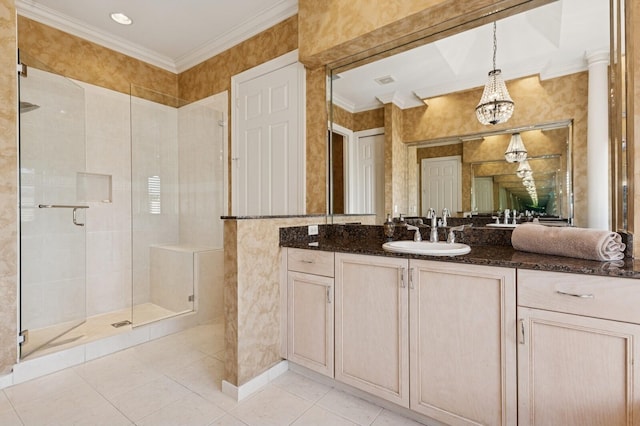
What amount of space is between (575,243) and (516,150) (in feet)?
2.18

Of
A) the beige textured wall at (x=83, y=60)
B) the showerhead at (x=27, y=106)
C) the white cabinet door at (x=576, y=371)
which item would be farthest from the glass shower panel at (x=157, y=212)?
the white cabinet door at (x=576, y=371)

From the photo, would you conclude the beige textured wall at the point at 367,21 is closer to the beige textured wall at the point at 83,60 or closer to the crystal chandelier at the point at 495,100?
the crystal chandelier at the point at 495,100

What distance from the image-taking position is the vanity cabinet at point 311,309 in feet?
5.96

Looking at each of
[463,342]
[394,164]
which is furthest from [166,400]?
[394,164]

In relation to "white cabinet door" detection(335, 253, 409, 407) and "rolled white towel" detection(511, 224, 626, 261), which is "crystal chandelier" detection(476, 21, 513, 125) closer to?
"rolled white towel" detection(511, 224, 626, 261)

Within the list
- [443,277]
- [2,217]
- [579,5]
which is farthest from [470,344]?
[2,217]

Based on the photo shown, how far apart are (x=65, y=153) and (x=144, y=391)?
6.57ft

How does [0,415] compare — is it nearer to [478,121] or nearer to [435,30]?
[478,121]

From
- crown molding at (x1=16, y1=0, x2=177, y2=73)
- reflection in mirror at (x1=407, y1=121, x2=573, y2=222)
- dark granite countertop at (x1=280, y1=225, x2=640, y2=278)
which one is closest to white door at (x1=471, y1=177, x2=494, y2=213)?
reflection in mirror at (x1=407, y1=121, x2=573, y2=222)

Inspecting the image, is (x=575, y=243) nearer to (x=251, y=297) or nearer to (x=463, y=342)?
(x=463, y=342)

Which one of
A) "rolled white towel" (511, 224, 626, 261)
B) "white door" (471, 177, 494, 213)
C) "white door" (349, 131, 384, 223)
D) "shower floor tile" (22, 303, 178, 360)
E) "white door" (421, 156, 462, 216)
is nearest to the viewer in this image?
"rolled white towel" (511, 224, 626, 261)

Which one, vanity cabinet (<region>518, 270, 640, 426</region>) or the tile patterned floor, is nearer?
vanity cabinet (<region>518, 270, 640, 426</region>)

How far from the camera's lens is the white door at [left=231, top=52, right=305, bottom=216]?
8.58 ft

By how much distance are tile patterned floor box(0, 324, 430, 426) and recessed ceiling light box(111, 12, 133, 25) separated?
9.03 feet
